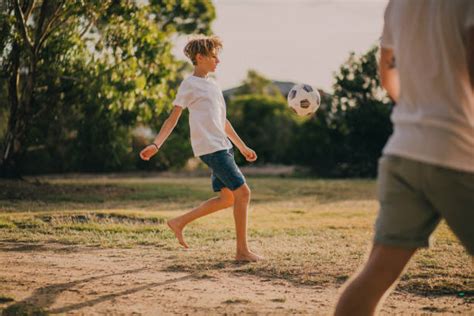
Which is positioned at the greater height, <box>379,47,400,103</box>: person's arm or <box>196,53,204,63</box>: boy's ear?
<box>196,53,204,63</box>: boy's ear

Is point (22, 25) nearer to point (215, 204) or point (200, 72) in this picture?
point (200, 72)

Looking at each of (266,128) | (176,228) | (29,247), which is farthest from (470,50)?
(266,128)

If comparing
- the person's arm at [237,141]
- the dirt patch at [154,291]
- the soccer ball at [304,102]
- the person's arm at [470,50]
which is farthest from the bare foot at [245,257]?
the person's arm at [470,50]

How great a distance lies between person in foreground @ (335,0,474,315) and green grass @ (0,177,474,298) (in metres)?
2.15

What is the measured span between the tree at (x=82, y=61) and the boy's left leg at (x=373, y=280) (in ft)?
34.5

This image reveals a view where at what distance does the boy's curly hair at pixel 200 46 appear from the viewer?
18.2 feet

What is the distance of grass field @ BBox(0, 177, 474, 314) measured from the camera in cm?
511

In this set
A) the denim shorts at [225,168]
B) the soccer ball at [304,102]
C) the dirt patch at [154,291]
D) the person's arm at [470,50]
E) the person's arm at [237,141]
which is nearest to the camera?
the person's arm at [470,50]

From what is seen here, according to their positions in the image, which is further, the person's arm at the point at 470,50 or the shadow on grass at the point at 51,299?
the shadow on grass at the point at 51,299

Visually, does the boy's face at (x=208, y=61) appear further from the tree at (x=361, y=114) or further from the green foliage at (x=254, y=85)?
the green foliage at (x=254, y=85)

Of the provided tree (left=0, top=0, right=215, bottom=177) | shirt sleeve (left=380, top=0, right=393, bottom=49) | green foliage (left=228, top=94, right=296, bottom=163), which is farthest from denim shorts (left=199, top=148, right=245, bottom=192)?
green foliage (left=228, top=94, right=296, bottom=163)

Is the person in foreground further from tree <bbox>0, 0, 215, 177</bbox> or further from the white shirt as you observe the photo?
tree <bbox>0, 0, 215, 177</bbox>

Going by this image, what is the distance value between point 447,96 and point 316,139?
21556mm

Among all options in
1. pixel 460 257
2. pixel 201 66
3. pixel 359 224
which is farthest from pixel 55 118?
pixel 460 257
